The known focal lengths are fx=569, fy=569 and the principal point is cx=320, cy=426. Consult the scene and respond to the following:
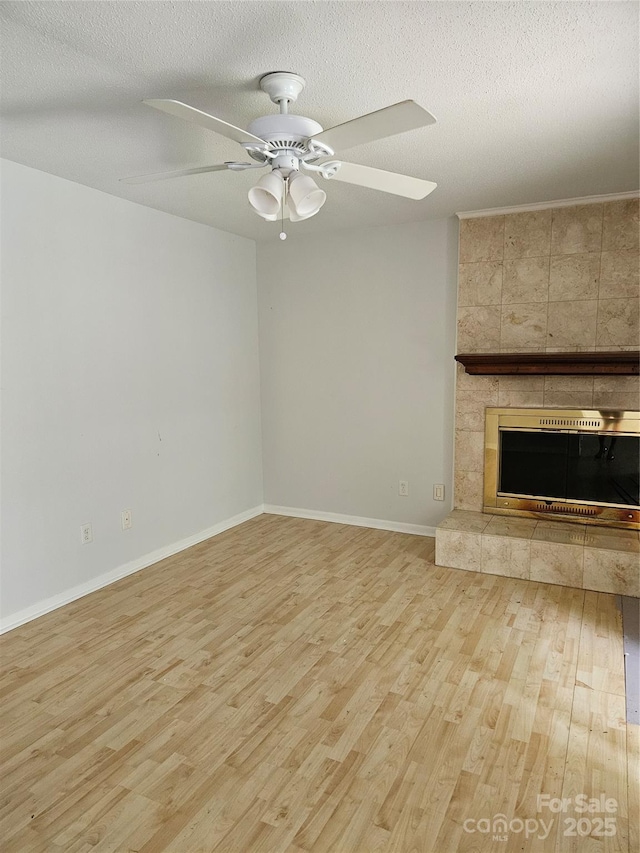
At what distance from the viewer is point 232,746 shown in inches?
79.6

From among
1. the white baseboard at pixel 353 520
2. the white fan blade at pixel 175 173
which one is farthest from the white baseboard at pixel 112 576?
the white fan blade at pixel 175 173

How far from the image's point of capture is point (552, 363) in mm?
3504

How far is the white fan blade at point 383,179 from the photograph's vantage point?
2.15 m

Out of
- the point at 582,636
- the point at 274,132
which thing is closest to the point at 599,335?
the point at 582,636

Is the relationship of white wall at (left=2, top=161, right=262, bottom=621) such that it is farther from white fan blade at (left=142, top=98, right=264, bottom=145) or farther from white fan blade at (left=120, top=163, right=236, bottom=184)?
white fan blade at (left=142, top=98, right=264, bottom=145)

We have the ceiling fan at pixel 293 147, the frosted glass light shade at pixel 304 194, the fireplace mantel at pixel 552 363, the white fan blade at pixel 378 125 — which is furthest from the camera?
the fireplace mantel at pixel 552 363

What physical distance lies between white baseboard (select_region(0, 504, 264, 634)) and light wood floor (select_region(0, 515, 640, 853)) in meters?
0.08

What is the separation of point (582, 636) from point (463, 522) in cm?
109

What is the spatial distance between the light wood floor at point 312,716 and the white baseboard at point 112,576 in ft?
0.25

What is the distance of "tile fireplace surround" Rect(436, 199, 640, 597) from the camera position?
3.37 metres

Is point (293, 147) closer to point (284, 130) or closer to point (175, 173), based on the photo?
point (284, 130)

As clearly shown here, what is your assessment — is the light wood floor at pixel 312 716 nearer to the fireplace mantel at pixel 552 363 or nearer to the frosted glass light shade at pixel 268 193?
the fireplace mantel at pixel 552 363

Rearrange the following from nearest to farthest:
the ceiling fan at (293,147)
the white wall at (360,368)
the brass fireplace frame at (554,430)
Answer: the ceiling fan at (293,147) → the brass fireplace frame at (554,430) → the white wall at (360,368)

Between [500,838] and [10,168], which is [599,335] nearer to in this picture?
[500,838]
